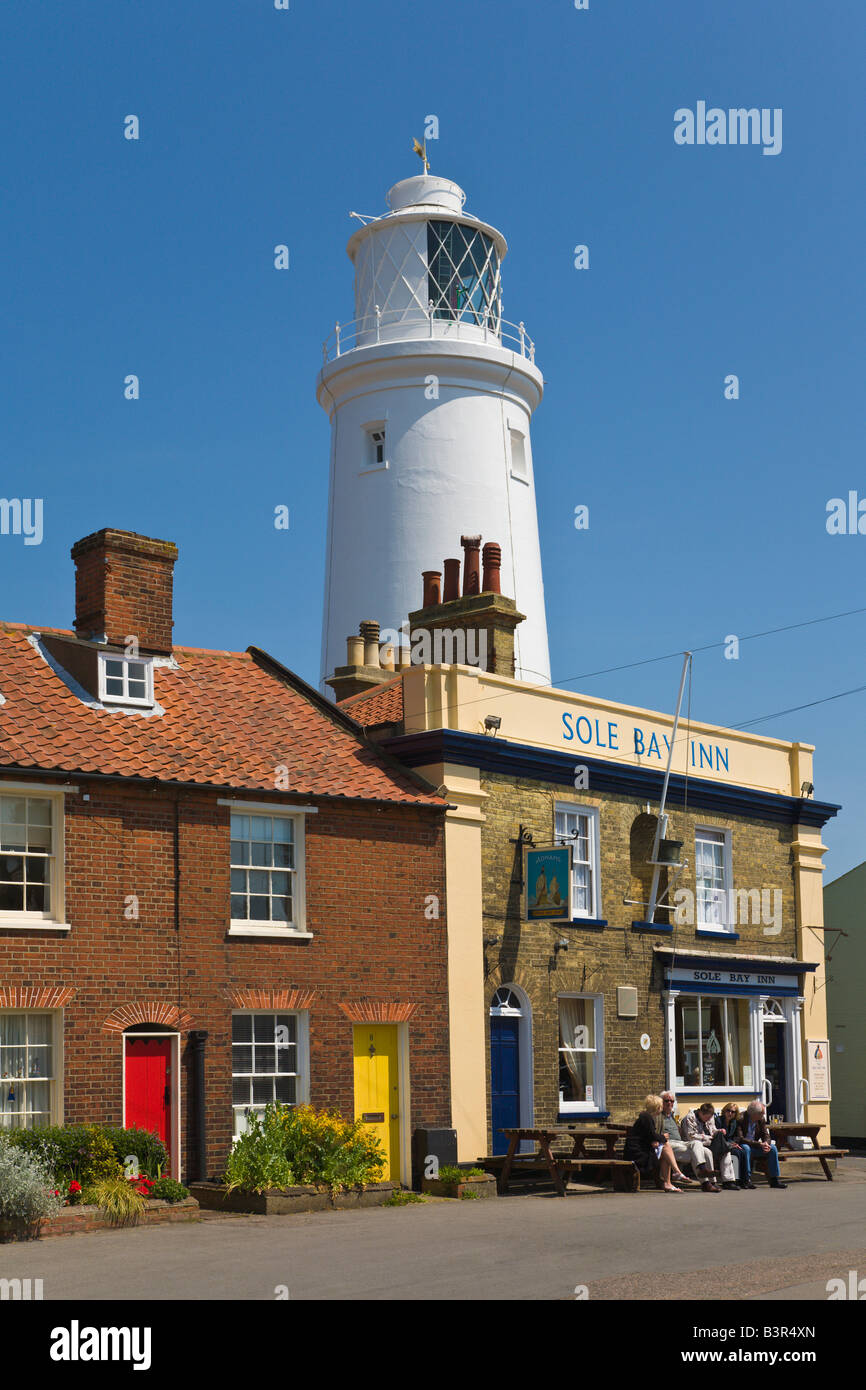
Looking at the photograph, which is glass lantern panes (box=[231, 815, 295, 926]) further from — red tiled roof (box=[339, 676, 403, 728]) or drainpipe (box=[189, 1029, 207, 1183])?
red tiled roof (box=[339, 676, 403, 728])

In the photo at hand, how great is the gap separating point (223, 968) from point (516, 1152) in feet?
17.5

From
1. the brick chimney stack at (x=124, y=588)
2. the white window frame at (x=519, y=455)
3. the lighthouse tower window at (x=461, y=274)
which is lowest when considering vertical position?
the brick chimney stack at (x=124, y=588)

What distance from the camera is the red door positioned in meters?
20.6

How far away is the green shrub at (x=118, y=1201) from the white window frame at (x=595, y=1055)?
886cm

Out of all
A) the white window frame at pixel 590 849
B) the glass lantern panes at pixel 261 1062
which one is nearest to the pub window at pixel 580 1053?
the white window frame at pixel 590 849

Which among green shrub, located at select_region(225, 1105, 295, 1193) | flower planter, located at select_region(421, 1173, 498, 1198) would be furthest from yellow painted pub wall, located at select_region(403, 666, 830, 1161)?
green shrub, located at select_region(225, 1105, 295, 1193)

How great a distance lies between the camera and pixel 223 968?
71.1 feet

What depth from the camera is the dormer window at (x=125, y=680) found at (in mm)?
22875

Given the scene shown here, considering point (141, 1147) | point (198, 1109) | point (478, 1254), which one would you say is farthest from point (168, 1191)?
point (478, 1254)

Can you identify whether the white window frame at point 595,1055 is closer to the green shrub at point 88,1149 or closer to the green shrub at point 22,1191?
the green shrub at point 88,1149

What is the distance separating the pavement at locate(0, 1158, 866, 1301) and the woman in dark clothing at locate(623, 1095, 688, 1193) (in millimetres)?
1557

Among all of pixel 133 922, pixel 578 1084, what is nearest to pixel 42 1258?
pixel 133 922

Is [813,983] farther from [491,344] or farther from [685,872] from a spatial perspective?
[491,344]
